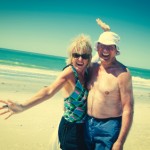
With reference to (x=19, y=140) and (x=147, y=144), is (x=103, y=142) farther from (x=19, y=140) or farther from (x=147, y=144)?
(x=147, y=144)

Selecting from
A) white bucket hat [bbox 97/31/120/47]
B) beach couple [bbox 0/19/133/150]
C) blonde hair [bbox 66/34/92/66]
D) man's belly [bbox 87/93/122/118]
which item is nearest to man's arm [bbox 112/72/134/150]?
beach couple [bbox 0/19/133/150]

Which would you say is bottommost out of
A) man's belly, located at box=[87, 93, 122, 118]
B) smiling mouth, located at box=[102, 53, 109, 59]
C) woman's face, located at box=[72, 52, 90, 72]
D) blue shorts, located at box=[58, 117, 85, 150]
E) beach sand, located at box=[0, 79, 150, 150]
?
beach sand, located at box=[0, 79, 150, 150]

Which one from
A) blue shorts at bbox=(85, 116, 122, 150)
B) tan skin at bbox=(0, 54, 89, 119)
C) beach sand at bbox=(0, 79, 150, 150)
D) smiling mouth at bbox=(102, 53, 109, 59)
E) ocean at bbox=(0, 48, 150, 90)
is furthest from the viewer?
ocean at bbox=(0, 48, 150, 90)

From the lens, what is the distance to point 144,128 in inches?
348

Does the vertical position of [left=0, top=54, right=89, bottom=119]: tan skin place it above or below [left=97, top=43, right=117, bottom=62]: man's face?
below

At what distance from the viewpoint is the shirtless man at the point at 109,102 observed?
353cm

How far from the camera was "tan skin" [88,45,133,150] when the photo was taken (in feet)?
11.5

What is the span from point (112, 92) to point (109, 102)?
0.13 m

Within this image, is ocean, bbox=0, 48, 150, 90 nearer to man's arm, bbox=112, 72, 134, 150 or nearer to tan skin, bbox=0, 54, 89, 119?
tan skin, bbox=0, 54, 89, 119

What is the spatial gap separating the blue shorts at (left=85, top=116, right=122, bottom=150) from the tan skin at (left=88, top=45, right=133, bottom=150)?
61 millimetres

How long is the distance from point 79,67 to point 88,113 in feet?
1.88

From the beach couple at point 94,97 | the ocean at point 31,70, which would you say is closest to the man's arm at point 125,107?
the beach couple at point 94,97

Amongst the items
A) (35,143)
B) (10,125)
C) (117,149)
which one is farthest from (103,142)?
(10,125)

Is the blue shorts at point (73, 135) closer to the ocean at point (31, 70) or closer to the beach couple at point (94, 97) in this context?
the beach couple at point (94, 97)
